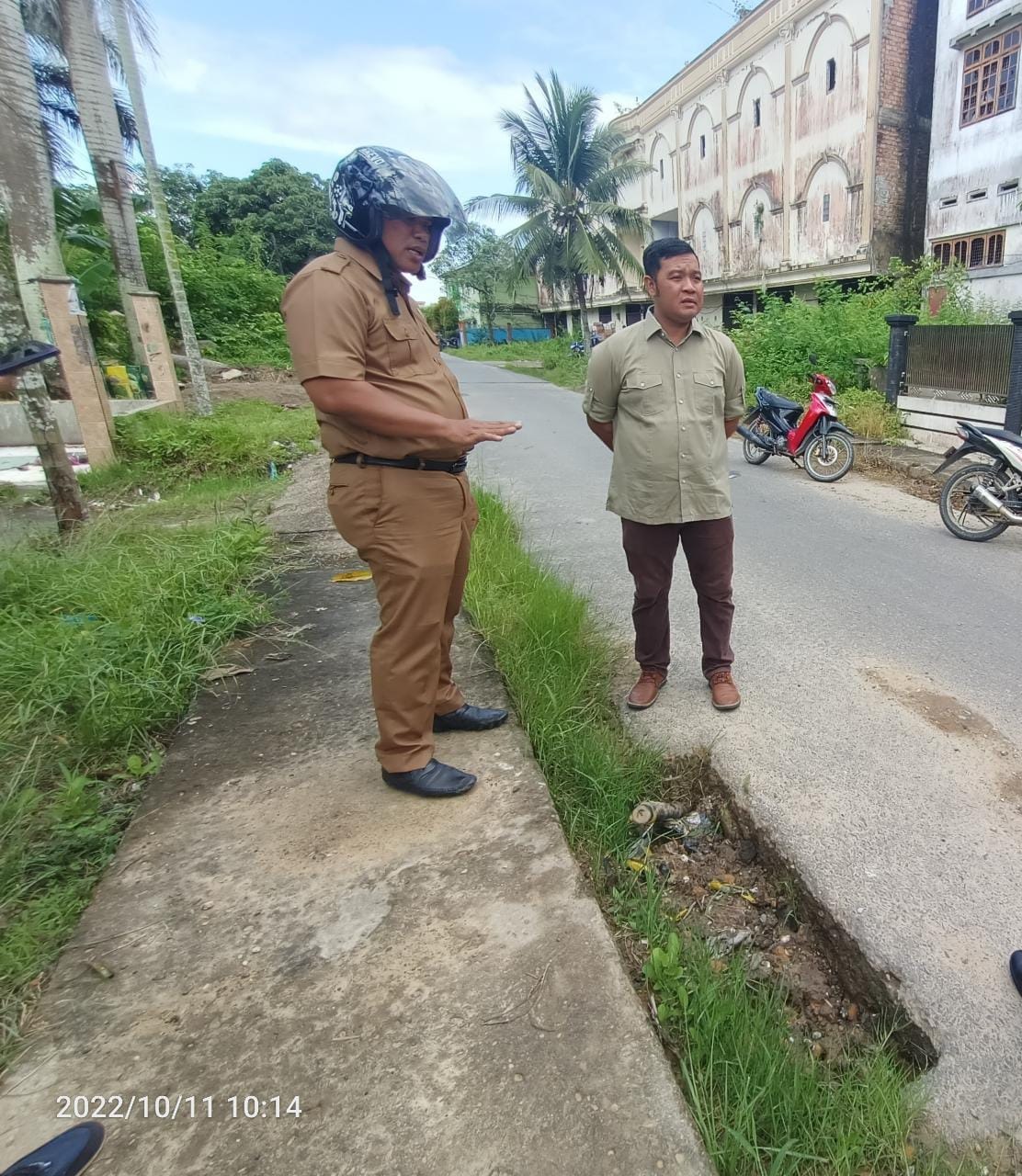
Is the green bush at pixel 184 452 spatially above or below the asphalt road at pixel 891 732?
above

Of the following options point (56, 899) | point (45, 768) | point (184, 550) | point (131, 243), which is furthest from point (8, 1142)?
point (131, 243)

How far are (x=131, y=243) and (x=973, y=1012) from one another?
13.3 metres

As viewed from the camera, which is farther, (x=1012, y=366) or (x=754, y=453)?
(x=754, y=453)

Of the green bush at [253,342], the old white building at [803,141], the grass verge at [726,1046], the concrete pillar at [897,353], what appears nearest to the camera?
the grass verge at [726,1046]

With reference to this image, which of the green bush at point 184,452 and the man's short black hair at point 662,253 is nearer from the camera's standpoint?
the man's short black hair at point 662,253

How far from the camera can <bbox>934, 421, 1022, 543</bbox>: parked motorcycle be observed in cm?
486

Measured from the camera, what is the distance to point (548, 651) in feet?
10.0

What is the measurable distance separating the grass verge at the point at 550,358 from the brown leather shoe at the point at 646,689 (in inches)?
533

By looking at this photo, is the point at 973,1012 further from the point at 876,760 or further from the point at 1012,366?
the point at 1012,366

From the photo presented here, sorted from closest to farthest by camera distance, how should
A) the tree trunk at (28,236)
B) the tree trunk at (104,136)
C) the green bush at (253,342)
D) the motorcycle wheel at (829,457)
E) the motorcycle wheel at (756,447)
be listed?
the tree trunk at (28,236)
the motorcycle wheel at (829,457)
the motorcycle wheel at (756,447)
the tree trunk at (104,136)
the green bush at (253,342)

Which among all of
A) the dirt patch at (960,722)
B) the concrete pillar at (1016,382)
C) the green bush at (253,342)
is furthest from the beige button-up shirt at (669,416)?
the green bush at (253,342)

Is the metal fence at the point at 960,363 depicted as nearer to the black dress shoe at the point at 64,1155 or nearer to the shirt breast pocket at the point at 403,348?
the shirt breast pocket at the point at 403,348

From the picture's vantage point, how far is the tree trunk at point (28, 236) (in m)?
4.75

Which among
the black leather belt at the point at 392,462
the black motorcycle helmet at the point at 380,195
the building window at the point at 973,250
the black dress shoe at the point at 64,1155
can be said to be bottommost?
the black dress shoe at the point at 64,1155
